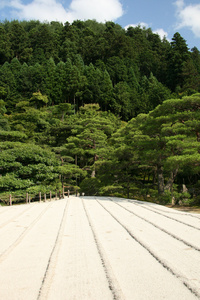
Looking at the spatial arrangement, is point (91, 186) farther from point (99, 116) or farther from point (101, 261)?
point (99, 116)

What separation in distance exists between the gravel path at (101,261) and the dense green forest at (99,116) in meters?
3.58

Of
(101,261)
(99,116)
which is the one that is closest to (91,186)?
(101,261)

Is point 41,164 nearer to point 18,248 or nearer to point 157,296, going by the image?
point 18,248

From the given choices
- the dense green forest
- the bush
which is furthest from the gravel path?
the bush

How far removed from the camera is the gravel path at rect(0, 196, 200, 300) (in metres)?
1.16

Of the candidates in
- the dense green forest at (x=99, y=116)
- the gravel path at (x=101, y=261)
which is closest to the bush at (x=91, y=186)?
the dense green forest at (x=99, y=116)

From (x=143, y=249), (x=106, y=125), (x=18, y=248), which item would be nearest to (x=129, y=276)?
(x=143, y=249)

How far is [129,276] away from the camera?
4.26ft

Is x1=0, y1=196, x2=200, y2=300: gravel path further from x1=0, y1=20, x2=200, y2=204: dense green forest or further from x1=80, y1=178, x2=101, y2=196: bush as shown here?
x1=80, y1=178, x2=101, y2=196: bush

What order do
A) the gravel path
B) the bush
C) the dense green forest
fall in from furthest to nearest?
the bush → the dense green forest → the gravel path

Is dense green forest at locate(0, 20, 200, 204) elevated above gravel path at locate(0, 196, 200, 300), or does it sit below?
above

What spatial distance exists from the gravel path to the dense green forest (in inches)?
141

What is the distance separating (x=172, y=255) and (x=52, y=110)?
1957 centimetres

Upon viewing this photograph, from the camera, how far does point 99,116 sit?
17500 millimetres
